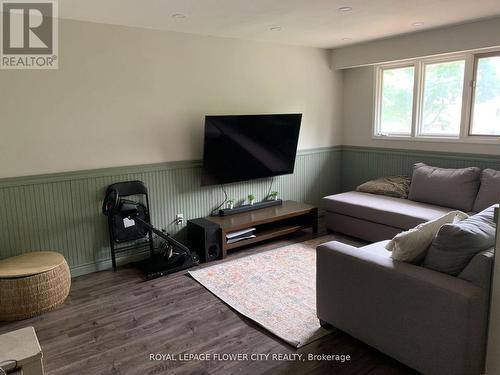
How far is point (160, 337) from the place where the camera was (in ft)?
8.63

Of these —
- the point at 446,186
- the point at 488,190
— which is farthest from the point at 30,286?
the point at 488,190

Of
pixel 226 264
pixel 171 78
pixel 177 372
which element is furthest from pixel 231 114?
pixel 177 372

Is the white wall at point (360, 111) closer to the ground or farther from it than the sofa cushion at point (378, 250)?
farther from it

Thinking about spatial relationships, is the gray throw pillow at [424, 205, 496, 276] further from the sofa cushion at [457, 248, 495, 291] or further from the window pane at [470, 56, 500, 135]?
the window pane at [470, 56, 500, 135]

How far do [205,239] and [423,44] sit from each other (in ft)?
10.3

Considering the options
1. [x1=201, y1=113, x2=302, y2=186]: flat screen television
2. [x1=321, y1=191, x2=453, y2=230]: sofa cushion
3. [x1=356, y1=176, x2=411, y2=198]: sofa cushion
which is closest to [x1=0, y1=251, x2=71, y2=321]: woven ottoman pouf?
[x1=201, y1=113, x2=302, y2=186]: flat screen television

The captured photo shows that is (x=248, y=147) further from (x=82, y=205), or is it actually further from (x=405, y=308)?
(x=405, y=308)

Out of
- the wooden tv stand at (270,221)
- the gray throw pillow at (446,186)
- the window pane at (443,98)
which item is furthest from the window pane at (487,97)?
the wooden tv stand at (270,221)

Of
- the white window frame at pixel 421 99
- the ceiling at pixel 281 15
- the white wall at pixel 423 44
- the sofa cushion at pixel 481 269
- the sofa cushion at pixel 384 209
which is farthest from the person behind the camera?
the white window frame at pixel 421 99

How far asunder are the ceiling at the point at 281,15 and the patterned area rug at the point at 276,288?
2.29m

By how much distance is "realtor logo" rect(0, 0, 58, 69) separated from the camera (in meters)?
3.05

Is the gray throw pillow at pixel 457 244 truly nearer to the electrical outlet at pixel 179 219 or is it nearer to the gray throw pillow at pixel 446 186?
the gray throw pillow at pixel 446 186

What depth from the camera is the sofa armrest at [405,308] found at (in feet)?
6.28

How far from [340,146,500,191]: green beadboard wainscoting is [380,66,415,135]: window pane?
331mm
